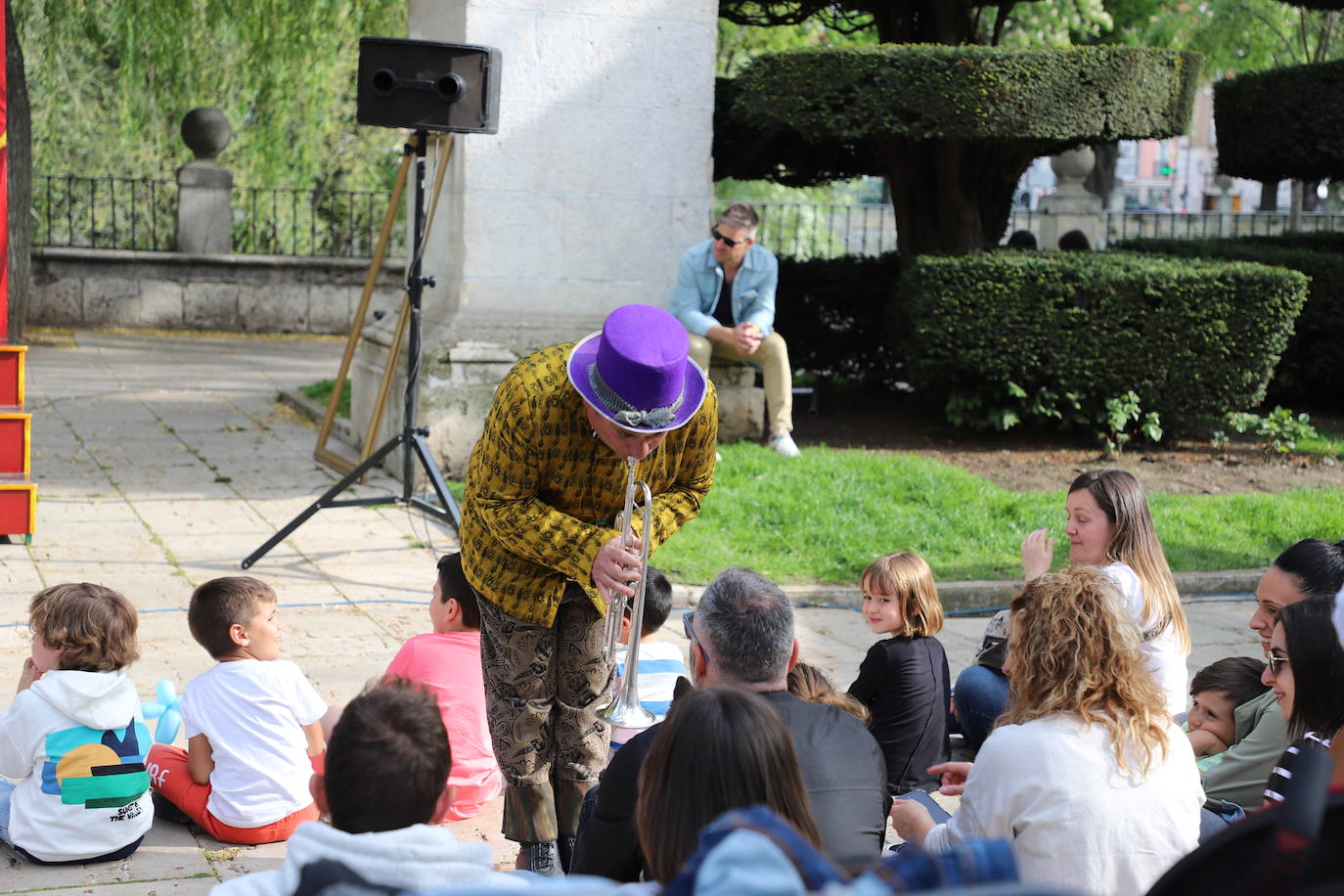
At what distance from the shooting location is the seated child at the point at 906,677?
14.0 feet

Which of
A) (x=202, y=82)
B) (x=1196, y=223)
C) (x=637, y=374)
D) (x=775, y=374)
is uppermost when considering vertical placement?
(x=202, y=82)

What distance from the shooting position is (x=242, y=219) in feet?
61.7

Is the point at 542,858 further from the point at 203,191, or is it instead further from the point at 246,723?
the point at 203,191

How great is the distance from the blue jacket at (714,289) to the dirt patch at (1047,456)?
3.93 feet

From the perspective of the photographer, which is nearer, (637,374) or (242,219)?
(637,374)

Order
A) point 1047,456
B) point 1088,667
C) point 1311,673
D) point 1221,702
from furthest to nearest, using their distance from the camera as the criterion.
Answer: point 1047,456 < point 1221,702 < point 1311,673 < point 1088,667

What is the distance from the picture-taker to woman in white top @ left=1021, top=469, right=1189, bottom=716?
419 centimetres

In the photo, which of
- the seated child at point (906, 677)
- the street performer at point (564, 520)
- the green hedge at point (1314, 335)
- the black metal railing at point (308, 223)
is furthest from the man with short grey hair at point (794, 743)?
the black metal railing at point (308, 223)

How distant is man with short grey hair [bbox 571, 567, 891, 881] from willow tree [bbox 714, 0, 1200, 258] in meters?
6.73

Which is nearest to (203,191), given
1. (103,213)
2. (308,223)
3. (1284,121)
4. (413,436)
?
(308,223)

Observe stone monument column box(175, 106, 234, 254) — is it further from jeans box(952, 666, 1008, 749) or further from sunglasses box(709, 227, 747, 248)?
jeans box(952, 666, 1008, 749)

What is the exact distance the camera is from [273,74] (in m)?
16.4

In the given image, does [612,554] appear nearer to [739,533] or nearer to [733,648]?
[733,648]

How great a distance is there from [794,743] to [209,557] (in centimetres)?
490
